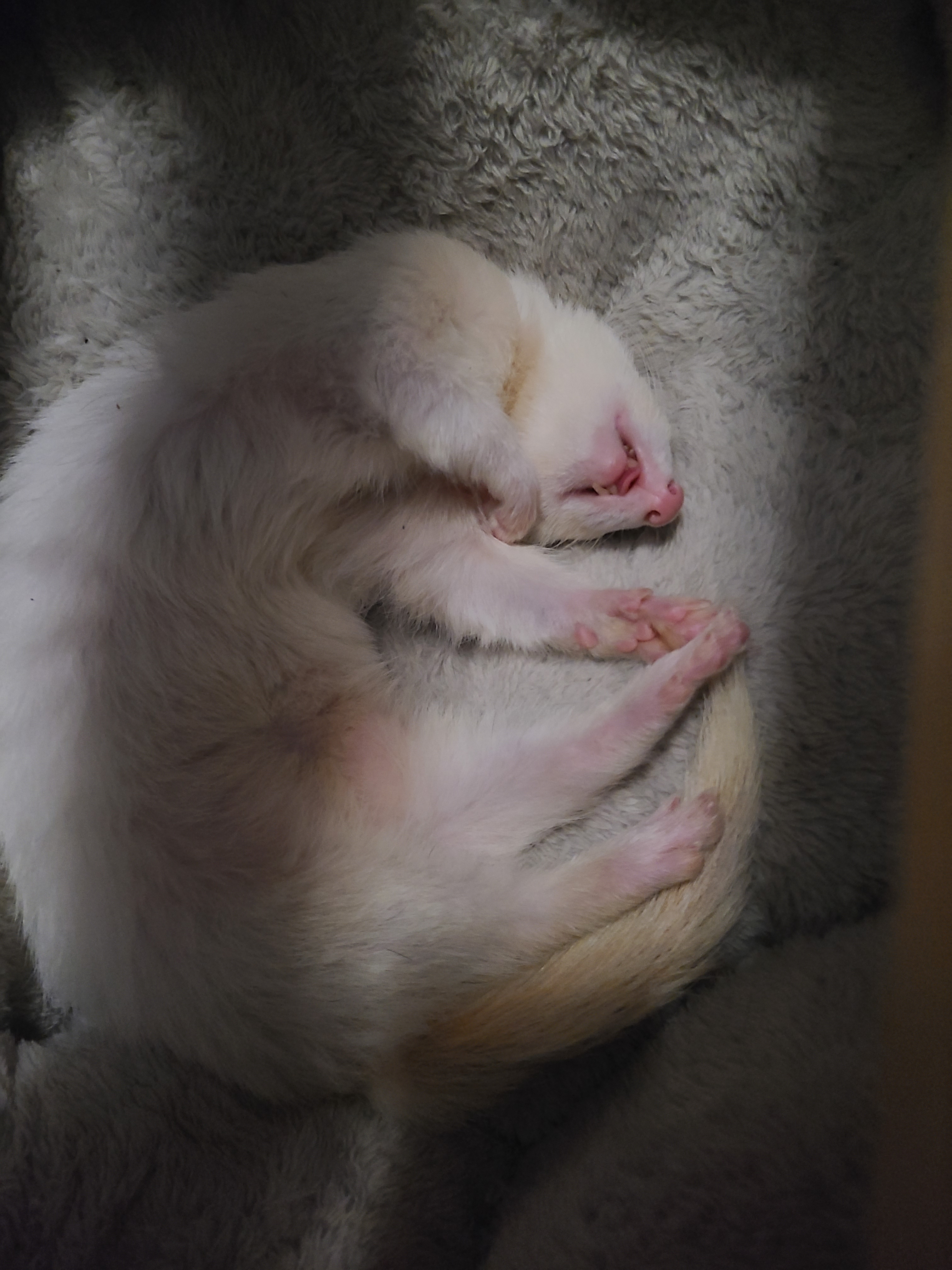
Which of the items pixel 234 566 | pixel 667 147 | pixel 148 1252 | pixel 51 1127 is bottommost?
pixel 148 1252

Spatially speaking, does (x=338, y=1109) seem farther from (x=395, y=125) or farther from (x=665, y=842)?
(x=395, y=125)

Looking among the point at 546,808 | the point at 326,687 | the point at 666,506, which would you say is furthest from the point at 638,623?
the point at 326,687

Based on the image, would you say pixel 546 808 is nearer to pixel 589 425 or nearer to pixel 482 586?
pixel 482 586

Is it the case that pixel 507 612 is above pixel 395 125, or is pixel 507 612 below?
below

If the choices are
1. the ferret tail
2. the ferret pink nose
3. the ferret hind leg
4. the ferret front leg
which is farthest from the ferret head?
the ferret tail

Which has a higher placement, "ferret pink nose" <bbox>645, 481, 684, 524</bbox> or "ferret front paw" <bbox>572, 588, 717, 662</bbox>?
"ferret pink nose" <bbox>645, 481, 684, 524</bbox>

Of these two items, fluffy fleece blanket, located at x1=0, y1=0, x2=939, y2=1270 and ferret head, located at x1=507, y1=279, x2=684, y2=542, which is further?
ferret head, located at x1=507, y1=279, x2=684, y2=542

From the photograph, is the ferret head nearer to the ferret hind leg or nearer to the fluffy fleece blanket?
the fluffy fleece blanket

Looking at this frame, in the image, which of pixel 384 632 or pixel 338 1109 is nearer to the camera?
pixel 338 1109

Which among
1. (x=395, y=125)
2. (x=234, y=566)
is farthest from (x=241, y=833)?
(x=395, y=125)
